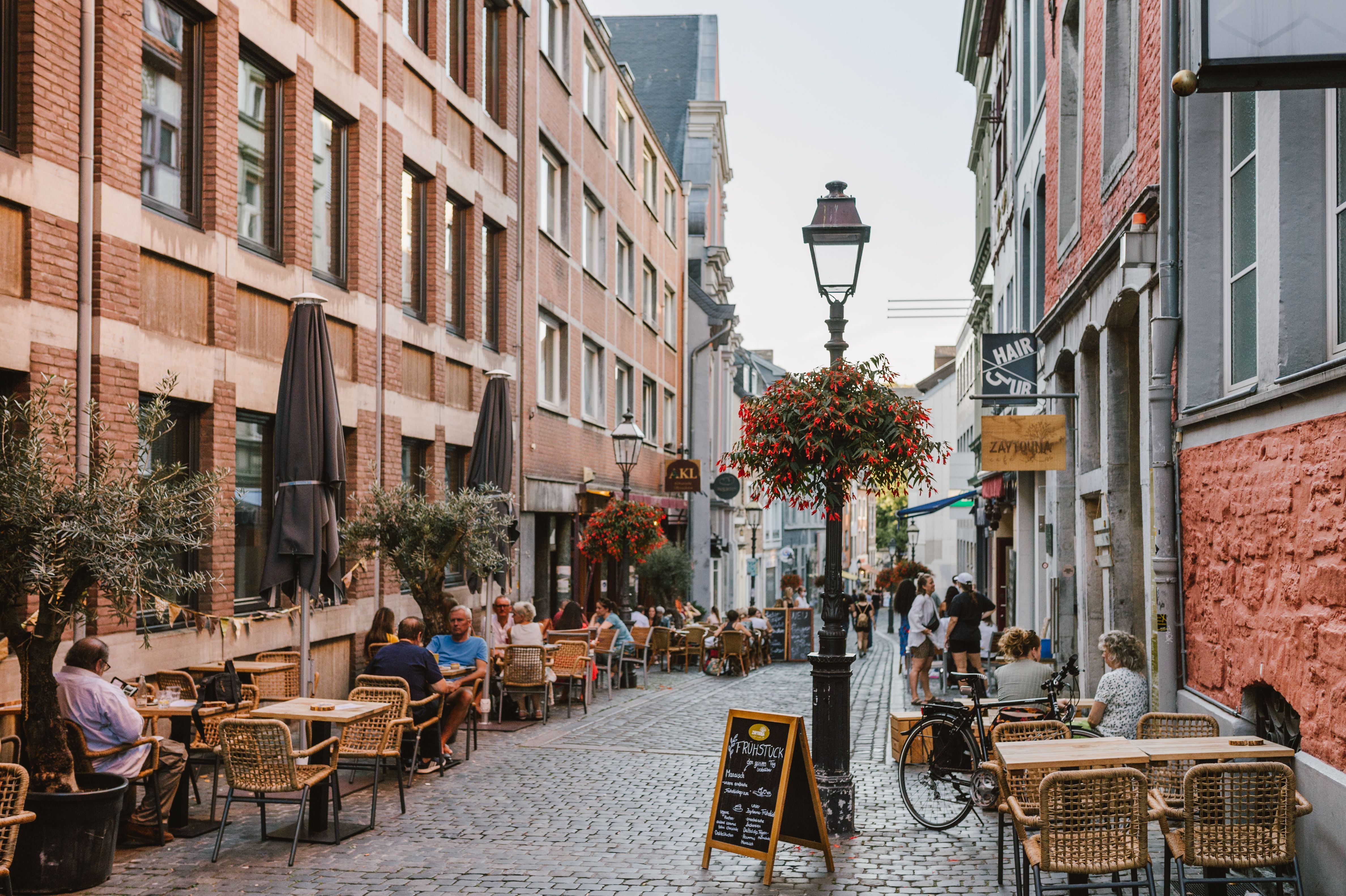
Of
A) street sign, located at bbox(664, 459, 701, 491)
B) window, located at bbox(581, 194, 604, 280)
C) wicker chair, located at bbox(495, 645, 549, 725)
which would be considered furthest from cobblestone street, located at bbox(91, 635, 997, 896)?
street sign, located at bbox(664, 459, 701, 491)

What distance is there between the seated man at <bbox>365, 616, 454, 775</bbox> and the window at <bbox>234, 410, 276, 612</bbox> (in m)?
2.03

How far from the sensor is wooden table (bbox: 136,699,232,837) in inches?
331

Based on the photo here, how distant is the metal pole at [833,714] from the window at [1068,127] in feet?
27.6

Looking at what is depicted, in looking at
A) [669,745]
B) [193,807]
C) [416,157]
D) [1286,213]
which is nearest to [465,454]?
[416,157]

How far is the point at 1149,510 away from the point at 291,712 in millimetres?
6773

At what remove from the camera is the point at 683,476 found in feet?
107

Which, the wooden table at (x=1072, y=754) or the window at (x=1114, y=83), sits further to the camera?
→ the window at (x=1114, y=83)

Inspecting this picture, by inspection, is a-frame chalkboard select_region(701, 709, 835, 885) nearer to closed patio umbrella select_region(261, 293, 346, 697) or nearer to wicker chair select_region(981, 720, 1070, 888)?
wicker chair select_region(981, 720, 1070, 888)

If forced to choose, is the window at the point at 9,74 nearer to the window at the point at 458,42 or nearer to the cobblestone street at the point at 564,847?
the cobblestone street at the point at 564,847

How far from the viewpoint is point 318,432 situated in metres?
10.2

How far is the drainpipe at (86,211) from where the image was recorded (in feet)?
31.2

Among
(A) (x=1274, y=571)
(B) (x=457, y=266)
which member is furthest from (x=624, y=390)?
(A) (x=1274, y=571)

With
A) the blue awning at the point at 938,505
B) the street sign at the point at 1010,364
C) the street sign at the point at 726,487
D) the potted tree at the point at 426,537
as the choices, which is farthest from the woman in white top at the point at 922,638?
the street sign at the point at 726,487

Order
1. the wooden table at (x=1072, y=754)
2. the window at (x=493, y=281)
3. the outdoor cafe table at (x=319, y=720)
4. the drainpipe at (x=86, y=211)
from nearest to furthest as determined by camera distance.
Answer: the wooden table at (x=1072, y=754) → the outdoor cafe table at (x=319, y=720) → the drainpipe at (x=86, y=211) → the window at (x=493, y=281)
